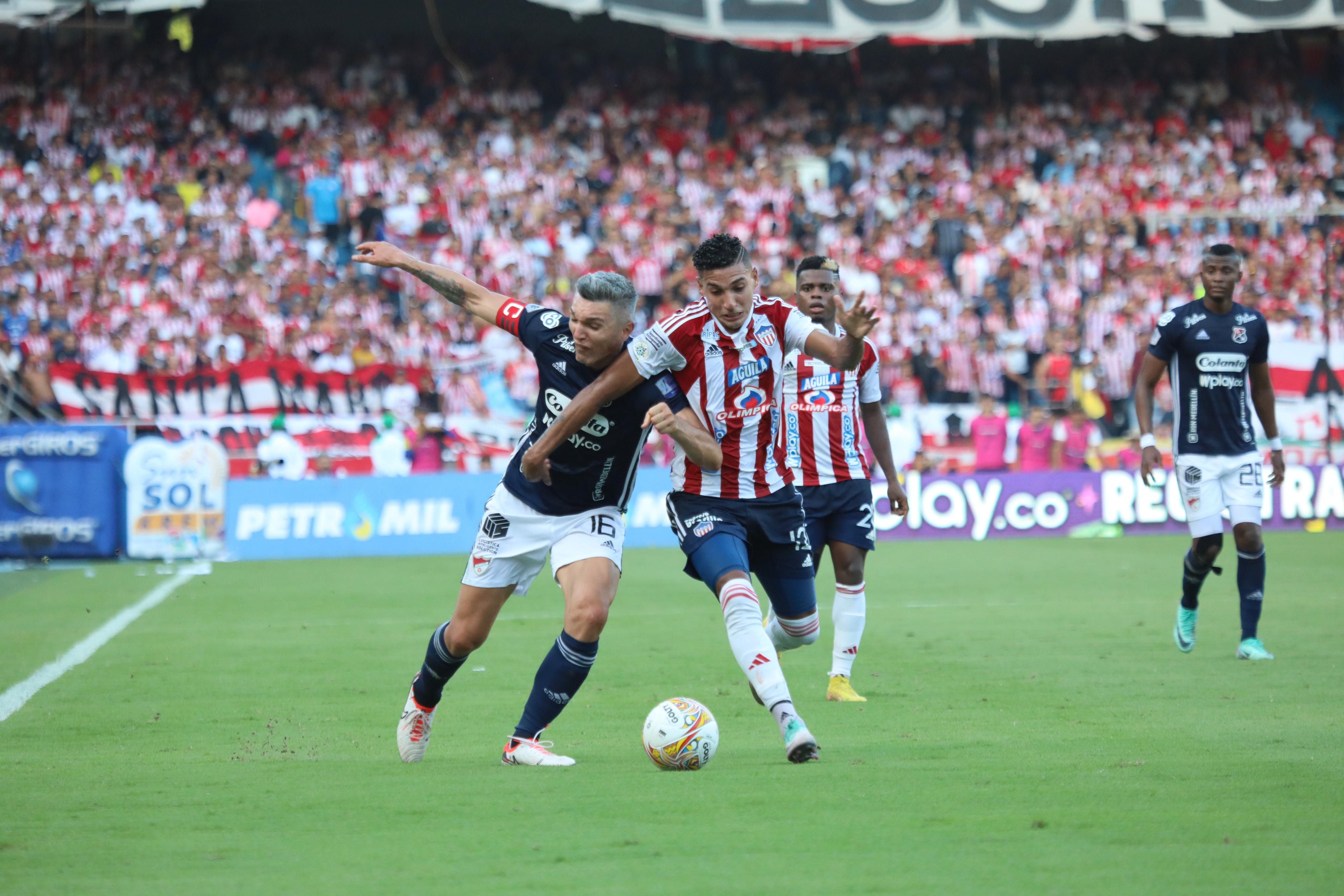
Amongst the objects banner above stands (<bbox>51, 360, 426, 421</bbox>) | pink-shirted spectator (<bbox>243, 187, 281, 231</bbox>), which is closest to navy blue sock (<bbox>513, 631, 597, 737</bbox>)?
banner above stands (<bbox>51, 360, 426, 421</bbox>)

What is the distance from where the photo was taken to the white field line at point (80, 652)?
8.28m

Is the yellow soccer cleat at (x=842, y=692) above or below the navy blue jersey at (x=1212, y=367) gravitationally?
below

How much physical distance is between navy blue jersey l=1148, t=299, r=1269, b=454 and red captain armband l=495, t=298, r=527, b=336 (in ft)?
15.8

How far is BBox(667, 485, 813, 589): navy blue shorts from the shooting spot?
6469 millimetres

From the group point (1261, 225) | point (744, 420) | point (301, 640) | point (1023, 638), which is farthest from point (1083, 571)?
point (1261, 225)

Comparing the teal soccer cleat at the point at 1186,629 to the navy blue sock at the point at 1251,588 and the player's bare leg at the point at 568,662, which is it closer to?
the navy blue sock at the point at 1251,588

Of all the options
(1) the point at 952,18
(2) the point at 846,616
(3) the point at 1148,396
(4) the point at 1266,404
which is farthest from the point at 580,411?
(1) the point at 952,18

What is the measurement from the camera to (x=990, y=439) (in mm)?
21016

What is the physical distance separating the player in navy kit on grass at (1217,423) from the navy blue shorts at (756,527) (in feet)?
11.2

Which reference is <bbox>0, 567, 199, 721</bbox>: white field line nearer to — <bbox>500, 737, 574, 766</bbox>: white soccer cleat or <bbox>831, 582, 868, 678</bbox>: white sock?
<bbox>500, 737, 574, 766</bbox>: white soccer cleat

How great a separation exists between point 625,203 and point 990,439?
8.82m

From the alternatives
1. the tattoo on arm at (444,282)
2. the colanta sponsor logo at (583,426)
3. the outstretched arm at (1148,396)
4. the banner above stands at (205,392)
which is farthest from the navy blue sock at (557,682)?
the banner above stands at (205,392)

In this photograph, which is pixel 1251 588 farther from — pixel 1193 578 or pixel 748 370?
pixel 748 370

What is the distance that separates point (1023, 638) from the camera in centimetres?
1046
